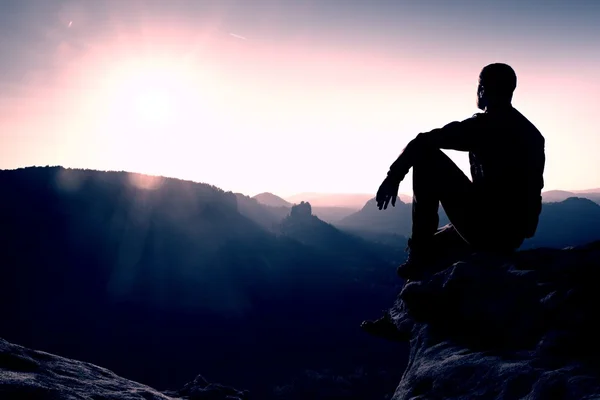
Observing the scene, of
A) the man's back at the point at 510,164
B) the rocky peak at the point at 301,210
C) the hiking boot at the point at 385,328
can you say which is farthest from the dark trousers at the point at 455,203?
the rocky peak at the point at 301,210

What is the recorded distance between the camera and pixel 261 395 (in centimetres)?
7606

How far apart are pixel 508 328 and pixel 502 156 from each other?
1887 mm

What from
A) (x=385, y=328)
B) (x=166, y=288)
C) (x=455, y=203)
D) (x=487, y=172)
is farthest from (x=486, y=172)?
(x=166, y=288)

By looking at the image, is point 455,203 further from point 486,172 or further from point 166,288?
point 166,288

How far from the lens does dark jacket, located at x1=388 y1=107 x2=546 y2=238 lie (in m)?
4.24

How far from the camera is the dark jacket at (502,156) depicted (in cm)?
424

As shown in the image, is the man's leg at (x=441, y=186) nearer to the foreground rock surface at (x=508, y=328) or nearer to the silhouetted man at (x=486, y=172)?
the silhouetted man at (x=486, y=172)

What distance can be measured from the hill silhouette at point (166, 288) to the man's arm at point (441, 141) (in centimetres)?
8228

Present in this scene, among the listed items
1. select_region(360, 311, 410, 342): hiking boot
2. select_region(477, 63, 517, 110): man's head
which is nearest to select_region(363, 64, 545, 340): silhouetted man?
select_region(477, 63, 517, 110): man's head

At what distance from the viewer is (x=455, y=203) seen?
14.9 ft

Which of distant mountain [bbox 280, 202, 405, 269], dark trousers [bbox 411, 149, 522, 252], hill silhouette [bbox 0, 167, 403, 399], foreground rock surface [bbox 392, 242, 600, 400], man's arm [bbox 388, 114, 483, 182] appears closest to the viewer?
foreground rock surface [bbox 392, 242, 600, 400]

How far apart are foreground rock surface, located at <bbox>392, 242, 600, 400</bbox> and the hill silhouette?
81.6 metres

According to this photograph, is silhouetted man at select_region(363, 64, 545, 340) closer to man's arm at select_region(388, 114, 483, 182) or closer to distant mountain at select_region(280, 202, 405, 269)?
man's arm at select_region(388, 114, 483, 182)

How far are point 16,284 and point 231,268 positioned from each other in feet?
193
